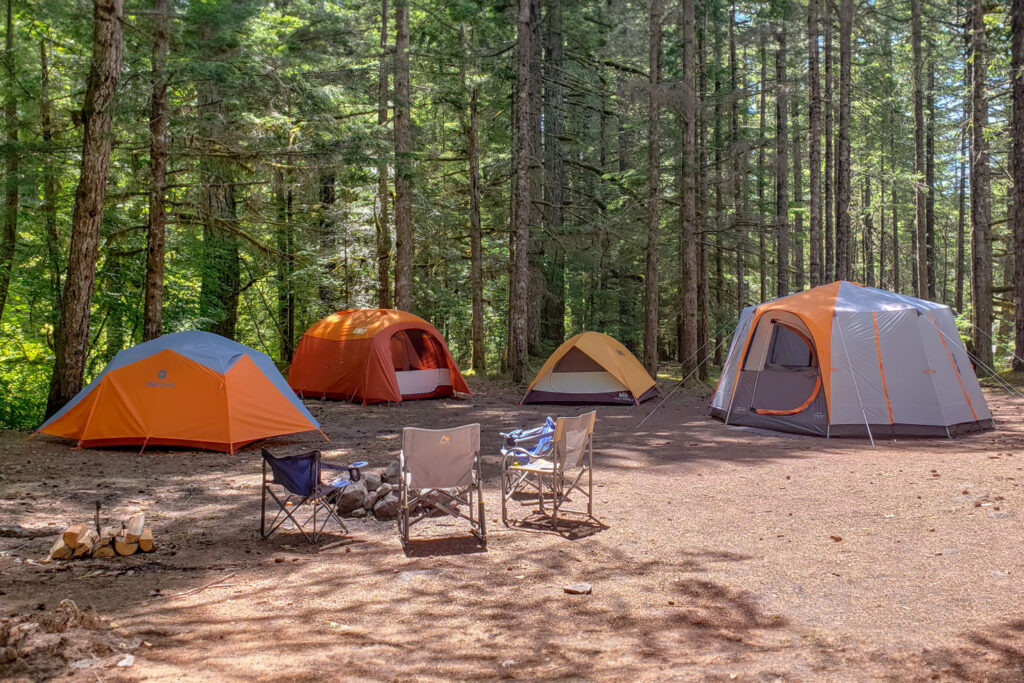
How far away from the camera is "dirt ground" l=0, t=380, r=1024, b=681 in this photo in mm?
3281

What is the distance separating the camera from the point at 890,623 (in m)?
3.68

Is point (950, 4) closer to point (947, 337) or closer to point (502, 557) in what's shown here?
point (947, 337)

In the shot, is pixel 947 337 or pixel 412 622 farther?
pixel 947 337

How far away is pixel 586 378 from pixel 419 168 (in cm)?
616

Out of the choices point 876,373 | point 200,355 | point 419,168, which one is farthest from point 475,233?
point 876,373

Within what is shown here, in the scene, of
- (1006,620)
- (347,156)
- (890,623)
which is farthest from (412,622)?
(347,156)

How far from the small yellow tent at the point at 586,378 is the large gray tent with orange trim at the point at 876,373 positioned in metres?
3.49

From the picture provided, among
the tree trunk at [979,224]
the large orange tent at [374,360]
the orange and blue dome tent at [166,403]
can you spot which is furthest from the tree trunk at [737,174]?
the orange and blue dome tent at [166,403]

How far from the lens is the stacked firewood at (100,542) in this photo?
15.4 feet

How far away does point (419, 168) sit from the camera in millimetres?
16219

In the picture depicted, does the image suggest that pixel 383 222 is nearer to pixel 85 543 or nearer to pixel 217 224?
pixel 217 224

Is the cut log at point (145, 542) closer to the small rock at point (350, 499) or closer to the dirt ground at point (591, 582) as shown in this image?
the dirt ground at point (591, 582)

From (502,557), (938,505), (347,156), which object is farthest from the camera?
(347,156)

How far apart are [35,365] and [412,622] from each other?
1463cm
